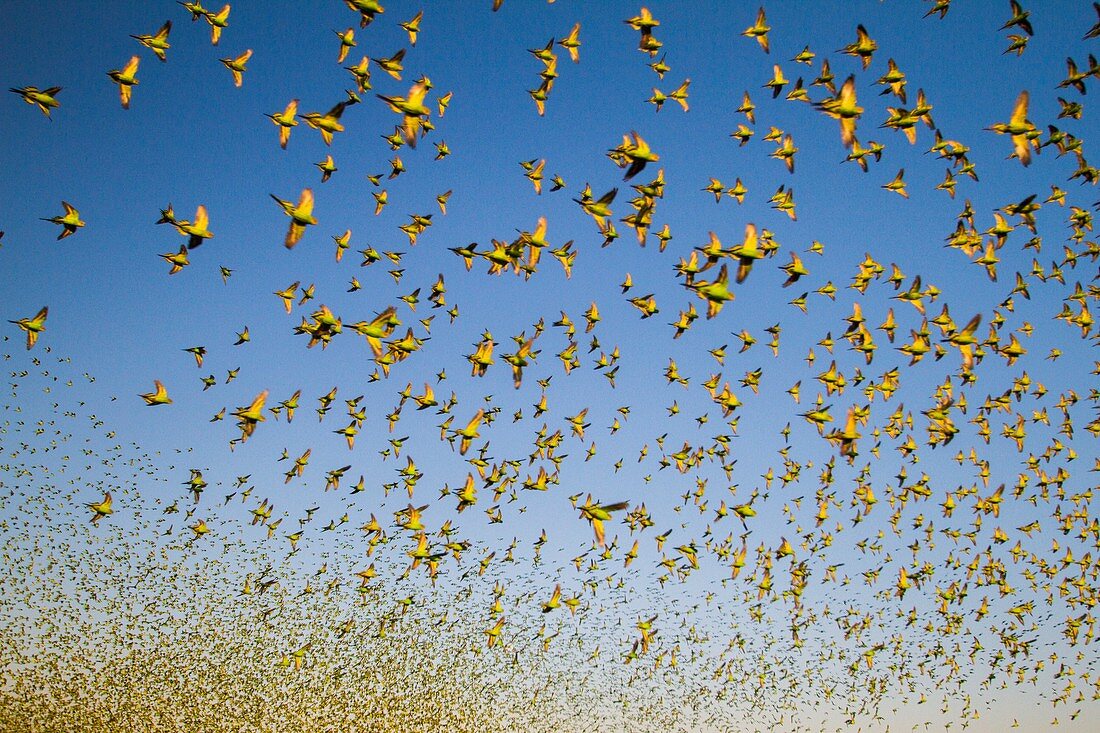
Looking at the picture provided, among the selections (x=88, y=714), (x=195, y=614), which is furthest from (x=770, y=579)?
(x=88, y=714)

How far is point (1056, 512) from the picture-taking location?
3047 cm

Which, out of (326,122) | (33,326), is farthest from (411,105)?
(33,326)

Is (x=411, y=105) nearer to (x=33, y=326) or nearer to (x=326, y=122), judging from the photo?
(x=326, y=122)

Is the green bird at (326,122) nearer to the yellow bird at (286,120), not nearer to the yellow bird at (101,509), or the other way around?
the yellow bird at (286,120)

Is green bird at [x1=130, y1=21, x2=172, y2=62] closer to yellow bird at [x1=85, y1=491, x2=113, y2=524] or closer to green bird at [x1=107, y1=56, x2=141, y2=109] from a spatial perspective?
green bird at [x1=107, y1=56, x2=141, y2=109]

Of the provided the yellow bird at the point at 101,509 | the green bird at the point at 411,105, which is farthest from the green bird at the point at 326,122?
the yellow bird at the point at 101,509

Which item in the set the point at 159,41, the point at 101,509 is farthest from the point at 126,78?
the point at 101,509

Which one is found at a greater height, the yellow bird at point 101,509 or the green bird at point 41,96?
the green bird at point 41,96

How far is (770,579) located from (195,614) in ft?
126

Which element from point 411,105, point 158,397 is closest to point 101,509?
point 158,397

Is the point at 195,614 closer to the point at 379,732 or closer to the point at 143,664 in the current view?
the point at 143,664

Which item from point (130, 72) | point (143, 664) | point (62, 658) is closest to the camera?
point (130, 72)

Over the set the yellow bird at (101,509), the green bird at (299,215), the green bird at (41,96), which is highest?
the green bird at (41,96)

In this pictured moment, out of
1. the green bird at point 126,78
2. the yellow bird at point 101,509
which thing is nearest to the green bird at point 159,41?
the green bird at point 126,78
